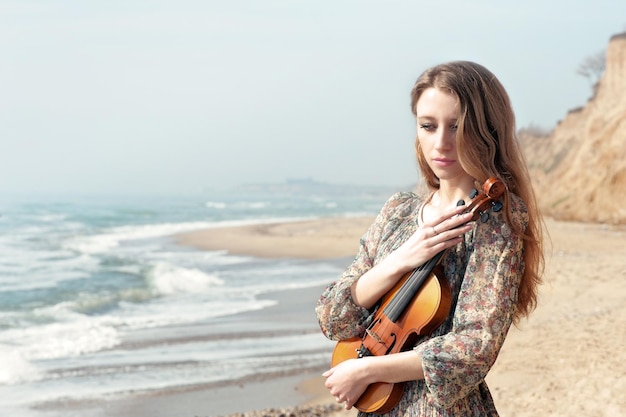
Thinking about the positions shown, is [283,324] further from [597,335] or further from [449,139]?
[449,139]

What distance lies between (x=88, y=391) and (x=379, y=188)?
147826 millimetres

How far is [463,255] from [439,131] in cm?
34

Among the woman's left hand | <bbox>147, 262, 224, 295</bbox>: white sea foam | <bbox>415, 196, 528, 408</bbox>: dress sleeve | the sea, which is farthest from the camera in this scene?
<bbox>147, 262, 224, 295</bbox>: white sea foam

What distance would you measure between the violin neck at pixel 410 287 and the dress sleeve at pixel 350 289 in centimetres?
19

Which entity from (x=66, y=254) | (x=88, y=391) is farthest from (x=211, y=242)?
(x=88, y=391)

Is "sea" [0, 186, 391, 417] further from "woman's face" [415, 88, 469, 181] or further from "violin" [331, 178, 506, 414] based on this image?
"woman's face" [415, 88, 469, 181]

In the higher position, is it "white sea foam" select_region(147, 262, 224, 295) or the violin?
the violin

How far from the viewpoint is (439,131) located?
2.11 metres

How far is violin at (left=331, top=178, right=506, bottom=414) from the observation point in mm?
2012

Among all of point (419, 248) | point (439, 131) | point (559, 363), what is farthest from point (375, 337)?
point (559, 363)

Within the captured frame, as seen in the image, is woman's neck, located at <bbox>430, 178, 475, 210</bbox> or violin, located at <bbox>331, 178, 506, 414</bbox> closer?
violin, located at <bbox>331, 178, 506, 414</bbox>

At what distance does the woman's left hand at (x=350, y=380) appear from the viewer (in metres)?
2.09

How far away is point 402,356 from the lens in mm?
2041

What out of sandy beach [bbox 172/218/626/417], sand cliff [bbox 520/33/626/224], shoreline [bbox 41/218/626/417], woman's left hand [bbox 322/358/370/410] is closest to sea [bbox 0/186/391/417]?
shoreline [bbox 41/218/626/417]
